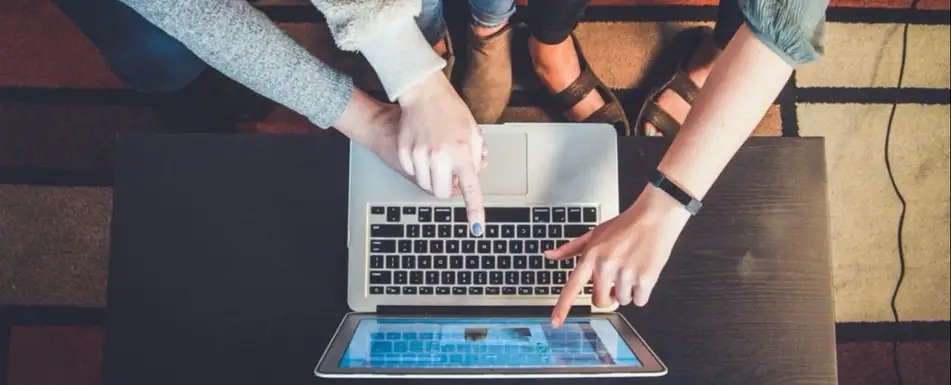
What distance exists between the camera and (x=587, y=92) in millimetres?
1109

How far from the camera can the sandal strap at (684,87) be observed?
43.5 inches

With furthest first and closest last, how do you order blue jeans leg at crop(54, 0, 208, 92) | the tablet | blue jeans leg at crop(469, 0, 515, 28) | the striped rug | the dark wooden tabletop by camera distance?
the striped rug, blue jeans leg at crop(469, 0, 515, 28), blue jeans leg at crop(54, 0, 208, 92), the dark wooden tabletop, the tablet

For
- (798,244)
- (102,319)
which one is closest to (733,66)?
(798,244)

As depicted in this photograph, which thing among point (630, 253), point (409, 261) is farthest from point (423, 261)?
point (630, 253)

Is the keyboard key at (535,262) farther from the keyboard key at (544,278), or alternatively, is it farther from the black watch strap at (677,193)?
the black watch strap at (677,193)

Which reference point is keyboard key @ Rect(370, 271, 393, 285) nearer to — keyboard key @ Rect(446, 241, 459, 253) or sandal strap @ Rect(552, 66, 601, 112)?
keyboard key @ Rect(446, 241, 459, 253)

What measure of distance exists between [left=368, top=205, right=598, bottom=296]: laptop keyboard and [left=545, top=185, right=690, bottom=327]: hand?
58 mm

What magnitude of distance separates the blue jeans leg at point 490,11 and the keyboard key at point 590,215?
0.35m

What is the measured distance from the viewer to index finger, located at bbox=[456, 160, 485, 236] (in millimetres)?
682

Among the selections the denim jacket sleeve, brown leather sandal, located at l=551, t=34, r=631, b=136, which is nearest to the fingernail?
the denim jacket sleeve

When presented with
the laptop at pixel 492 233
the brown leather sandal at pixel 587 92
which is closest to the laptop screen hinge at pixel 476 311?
the laptop at pixel 492 233

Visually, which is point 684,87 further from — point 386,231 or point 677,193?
point 386,231

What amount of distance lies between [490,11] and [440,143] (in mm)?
377

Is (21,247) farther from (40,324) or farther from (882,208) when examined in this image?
(882,208)
